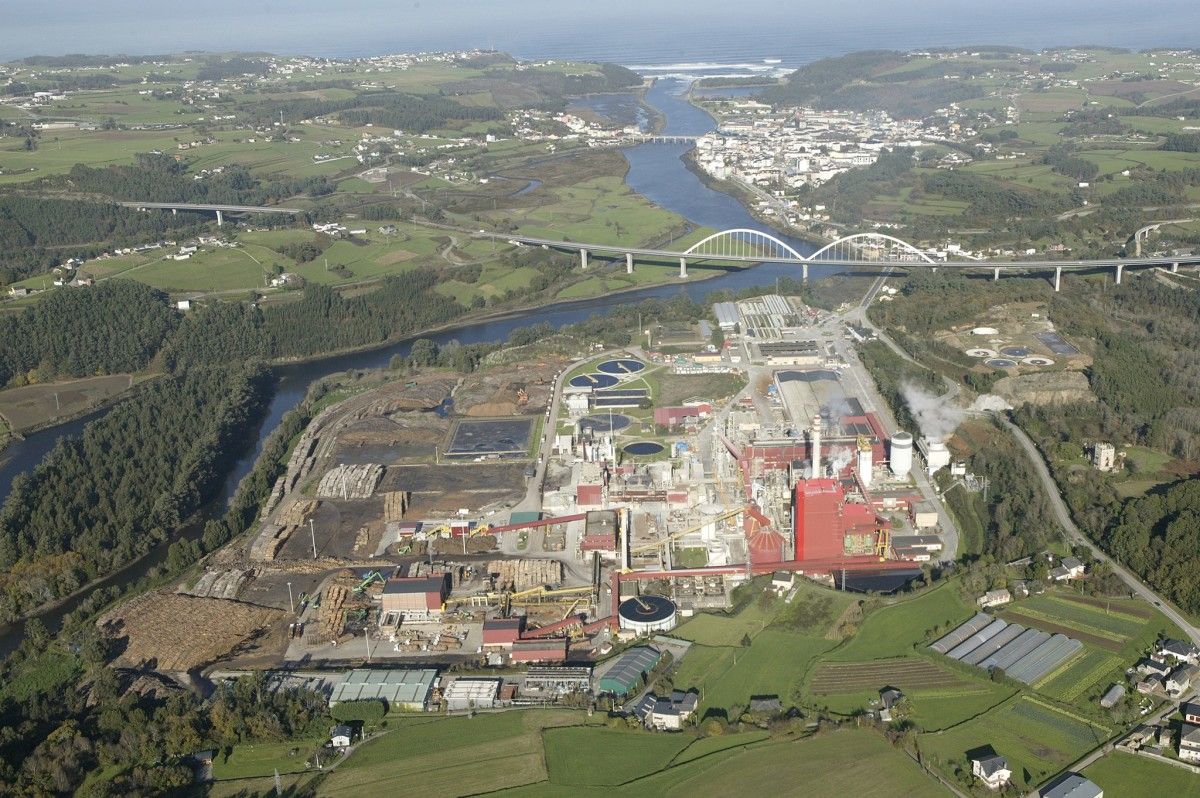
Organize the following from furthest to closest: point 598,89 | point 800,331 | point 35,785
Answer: point 598,89 → point 800,331 → point 35,785

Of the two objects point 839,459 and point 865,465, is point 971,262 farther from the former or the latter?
point 865,465

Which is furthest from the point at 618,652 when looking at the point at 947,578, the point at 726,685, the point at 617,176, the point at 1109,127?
the point at 1109,127

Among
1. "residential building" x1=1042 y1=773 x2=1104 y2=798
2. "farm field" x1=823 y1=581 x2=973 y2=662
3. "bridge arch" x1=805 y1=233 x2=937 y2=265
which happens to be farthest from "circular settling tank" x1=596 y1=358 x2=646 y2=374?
"residential building" x1=1042 y1=773 x2=1104 y2=798

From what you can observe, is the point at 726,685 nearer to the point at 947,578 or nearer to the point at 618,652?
the point at 618,652

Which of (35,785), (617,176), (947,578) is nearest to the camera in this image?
(35,785)

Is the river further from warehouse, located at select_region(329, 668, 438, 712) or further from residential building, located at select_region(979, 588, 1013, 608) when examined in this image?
residential building, located at select_region(979, 588, 1013, 608)

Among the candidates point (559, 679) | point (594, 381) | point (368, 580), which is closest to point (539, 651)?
point (559, 679)
